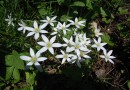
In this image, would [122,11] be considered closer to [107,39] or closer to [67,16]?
[107,39]

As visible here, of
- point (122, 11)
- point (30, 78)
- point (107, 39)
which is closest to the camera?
point (30, 78)

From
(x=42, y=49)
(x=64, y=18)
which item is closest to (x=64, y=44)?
(x=42, y=49)

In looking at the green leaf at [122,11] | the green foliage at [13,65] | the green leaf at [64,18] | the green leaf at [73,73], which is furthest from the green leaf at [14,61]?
the green leaf at [122,11]

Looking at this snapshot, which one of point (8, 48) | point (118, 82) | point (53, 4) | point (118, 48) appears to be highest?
point (53, 4)

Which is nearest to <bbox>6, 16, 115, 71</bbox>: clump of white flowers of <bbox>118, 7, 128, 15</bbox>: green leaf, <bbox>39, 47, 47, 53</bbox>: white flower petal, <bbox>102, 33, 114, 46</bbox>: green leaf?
<bbox>39, 47, 47, 53</bbox>: white flower petal

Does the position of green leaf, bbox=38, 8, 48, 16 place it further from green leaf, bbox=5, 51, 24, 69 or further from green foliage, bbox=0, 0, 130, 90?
green leaf, bbox=5, 51, 24, 69

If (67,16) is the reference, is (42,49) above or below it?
below

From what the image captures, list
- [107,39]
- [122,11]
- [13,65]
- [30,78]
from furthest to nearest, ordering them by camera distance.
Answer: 1. [122,11]
2. [107,39]
3. [30,78]
4. [13,65]

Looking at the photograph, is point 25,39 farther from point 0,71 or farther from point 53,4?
point 53,4

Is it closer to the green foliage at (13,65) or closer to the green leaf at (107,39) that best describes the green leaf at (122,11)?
the green leaf at (107,39)

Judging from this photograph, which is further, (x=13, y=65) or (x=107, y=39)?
(x=107, y=39)

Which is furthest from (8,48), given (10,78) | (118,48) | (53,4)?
(118,48)
